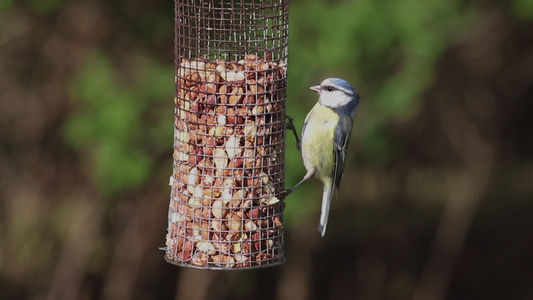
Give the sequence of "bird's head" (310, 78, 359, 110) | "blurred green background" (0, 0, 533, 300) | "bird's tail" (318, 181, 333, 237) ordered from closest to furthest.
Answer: "bird's head" (310, 78, 359, 110), "bird's tail" (318, 181, 333, 237), "blurred green background" (0, 0, 533, 300)

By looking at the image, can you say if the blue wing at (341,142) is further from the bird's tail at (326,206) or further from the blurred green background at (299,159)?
the blurred green background at (299,159)

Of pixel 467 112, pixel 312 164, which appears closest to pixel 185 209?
pixel 312 164

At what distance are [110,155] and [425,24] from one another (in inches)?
120

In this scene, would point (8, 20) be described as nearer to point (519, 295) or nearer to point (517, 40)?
point (517, 40)

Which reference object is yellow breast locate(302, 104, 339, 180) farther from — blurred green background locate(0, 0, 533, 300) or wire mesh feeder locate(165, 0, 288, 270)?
blurred green background locate(0, 0, 533, 300)

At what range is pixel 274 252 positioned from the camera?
4.71 m

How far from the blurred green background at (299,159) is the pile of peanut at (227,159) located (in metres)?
2.48

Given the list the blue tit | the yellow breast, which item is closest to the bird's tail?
the blue tit

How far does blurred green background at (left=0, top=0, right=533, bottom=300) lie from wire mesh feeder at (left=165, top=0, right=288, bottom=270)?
2466 mm

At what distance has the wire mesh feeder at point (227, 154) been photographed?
4.51 metres

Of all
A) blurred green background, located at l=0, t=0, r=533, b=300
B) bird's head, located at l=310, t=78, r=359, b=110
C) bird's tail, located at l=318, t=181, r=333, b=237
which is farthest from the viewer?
blurred green background, located at l=0, t=0, r=533, b=300

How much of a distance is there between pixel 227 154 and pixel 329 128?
0.99 m

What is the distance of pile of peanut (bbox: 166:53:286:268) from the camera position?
451 centimetres

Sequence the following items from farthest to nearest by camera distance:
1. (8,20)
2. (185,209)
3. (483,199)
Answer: (483,199)
(8,20)
(185,209)
